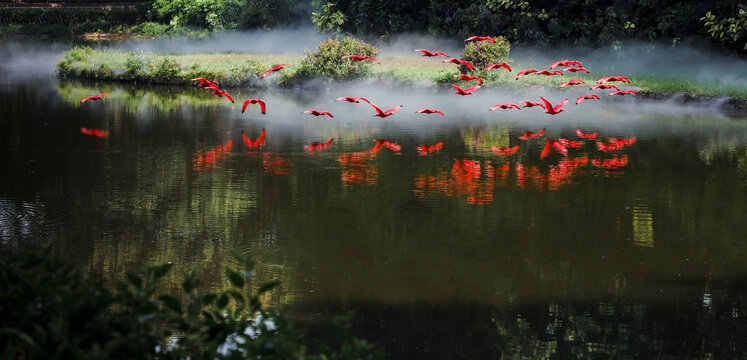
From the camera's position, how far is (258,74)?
21328 mm

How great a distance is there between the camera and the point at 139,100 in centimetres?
1777

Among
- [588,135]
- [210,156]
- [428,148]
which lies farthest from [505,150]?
[210,156]

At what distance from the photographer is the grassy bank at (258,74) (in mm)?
18781

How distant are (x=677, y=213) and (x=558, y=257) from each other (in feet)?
6.77

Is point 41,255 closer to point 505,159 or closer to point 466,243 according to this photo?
point 466,243

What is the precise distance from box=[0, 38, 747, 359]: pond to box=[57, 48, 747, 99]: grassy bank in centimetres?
467

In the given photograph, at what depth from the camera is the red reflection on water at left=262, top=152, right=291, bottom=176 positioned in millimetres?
9758

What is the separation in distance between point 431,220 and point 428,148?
168 inches

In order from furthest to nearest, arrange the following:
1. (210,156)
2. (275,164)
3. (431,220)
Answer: (210,156) → (275,164) → (431,220)

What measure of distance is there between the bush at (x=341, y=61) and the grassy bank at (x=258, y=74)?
1.37 ft

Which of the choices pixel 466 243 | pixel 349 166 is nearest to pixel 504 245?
pixel 466 243

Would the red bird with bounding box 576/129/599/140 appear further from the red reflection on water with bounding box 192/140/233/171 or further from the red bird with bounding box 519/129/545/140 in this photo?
the red reflection on water with bounding box 192/140/233/171

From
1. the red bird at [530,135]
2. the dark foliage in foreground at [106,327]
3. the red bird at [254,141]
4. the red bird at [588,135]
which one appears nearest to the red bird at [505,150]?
the red bird at [530,135]

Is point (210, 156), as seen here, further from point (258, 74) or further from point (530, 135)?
point (258, 74)
